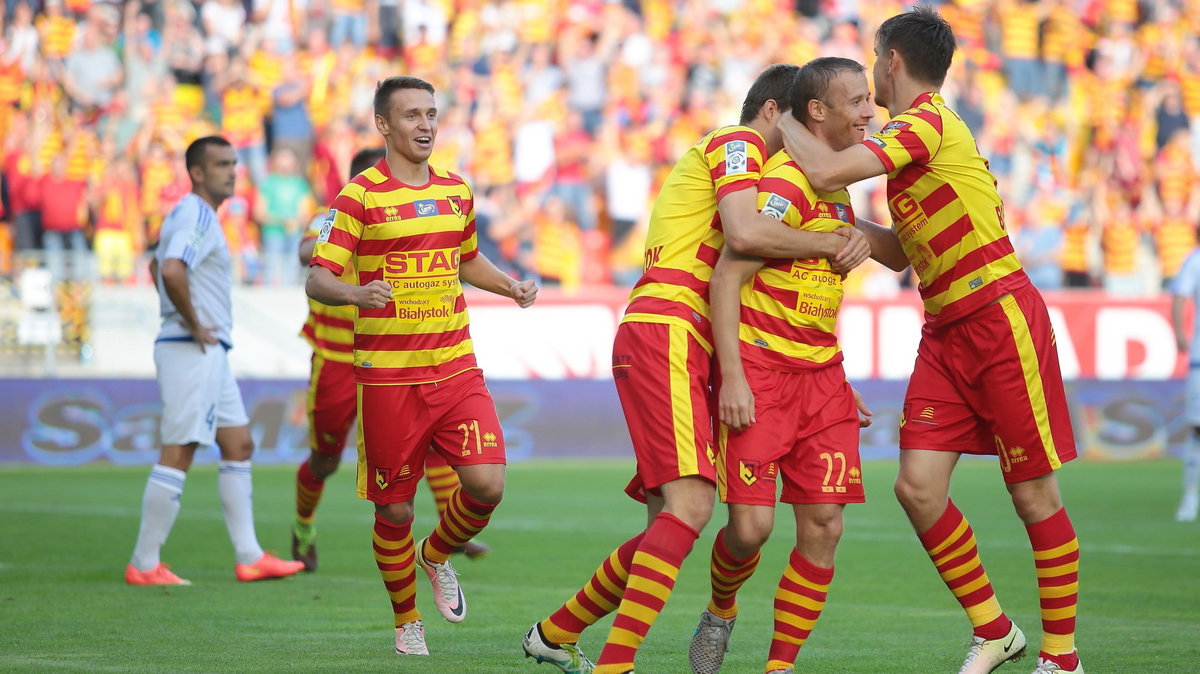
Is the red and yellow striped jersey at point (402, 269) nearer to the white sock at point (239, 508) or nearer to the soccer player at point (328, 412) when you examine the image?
the soccer player at point (328, 412)

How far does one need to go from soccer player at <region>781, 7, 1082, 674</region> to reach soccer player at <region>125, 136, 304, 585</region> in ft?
13.9

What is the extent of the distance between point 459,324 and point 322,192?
12755 mm

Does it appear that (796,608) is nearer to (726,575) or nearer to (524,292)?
(726,575)

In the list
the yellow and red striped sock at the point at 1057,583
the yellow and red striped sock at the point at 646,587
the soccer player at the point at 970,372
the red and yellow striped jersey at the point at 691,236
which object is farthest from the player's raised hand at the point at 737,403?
the yellow and red striped sock at the point at 1057,583

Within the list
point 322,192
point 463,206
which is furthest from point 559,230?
point 463,206

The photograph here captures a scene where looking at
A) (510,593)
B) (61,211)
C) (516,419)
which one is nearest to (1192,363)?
(510,593)

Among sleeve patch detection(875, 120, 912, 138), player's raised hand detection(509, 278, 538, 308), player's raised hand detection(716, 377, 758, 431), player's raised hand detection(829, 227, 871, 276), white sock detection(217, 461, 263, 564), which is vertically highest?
sleeve patch detection(875, 120, 912, 138)

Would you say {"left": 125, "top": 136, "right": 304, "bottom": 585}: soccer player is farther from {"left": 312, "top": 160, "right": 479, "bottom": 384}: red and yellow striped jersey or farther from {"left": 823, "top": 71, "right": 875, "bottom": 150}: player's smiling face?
{"left": 823, "top": 71, "right": 875, "bottom": 150}: player's smiling face

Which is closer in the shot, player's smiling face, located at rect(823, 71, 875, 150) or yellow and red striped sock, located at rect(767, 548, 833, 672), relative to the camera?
yellow and red striped sock, located at rect(767, 548, 833, 672)

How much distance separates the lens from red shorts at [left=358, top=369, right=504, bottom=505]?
6199mm

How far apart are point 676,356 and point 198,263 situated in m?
4.15

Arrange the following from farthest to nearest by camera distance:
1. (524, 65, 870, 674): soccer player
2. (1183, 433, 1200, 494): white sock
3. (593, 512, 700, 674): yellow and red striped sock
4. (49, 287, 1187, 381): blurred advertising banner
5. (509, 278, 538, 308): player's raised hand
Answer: (49, 287, 1187, 381): blurred advertising banner
(1183, 433, 1200, 494): white sock
(509, 278, 538, 308): player's raised hand
(524, 65, 870, 674): soccer player
(593, 512, 700, 674): yellow and red striped sock

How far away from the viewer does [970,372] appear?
5652 mm

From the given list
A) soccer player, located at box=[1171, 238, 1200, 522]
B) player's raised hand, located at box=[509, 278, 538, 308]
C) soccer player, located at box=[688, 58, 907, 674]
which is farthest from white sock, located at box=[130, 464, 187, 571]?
soccer player, located at box=[1171, 238, 1200, 522]
